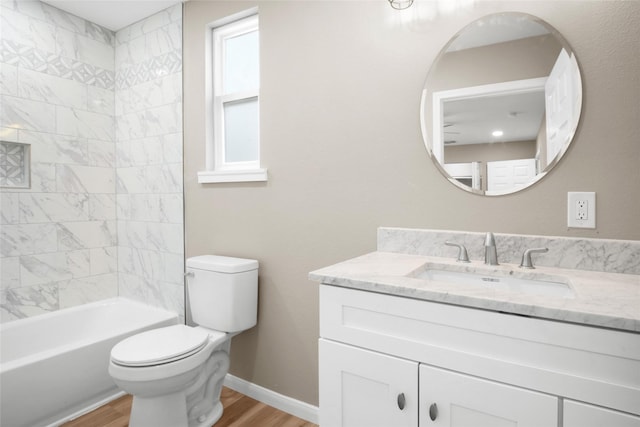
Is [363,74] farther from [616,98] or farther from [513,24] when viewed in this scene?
[616,98]

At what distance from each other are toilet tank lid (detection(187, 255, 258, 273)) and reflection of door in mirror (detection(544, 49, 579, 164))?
4.92 ft

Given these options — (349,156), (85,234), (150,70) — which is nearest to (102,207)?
(85,234)

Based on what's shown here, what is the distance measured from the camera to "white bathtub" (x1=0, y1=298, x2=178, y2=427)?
171cm

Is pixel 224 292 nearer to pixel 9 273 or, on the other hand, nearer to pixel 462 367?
pixel 462 367

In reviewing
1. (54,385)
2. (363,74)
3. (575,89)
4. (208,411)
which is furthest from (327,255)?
(54,385)

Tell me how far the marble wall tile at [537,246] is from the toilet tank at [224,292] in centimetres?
81

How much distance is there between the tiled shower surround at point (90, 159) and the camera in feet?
7.58

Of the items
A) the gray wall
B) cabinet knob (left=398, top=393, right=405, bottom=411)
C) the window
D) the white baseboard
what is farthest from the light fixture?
the white baseboard

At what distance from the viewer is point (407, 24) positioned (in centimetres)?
159

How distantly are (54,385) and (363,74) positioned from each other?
2.20 metres

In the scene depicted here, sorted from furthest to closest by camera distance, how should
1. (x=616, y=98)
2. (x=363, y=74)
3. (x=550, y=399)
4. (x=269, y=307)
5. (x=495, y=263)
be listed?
(x=269, y=307) → (x=363, y=74) → (x=495, y=263) → (x=616, y=98) → (x=550, y=399)

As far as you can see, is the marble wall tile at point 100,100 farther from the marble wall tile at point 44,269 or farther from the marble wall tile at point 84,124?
the marble wall tile at point 44,269

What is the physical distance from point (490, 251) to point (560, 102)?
608 mm

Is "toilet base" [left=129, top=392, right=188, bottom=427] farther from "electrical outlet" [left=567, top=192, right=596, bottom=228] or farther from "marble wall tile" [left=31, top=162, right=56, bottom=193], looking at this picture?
"electrical outlet" [left=567, top=192, right=596, bottom=228]
